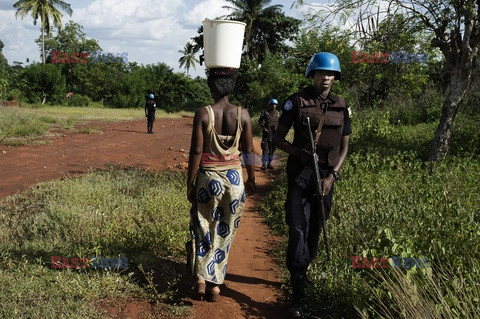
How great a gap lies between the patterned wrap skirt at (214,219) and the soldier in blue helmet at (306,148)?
44 centimetres

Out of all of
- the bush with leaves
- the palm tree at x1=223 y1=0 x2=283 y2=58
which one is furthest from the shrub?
the palm tree at x1=223 y1=0 x2=283 y2=58

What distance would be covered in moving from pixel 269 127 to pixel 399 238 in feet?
22.0

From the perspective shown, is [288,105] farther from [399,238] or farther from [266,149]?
[266,149]

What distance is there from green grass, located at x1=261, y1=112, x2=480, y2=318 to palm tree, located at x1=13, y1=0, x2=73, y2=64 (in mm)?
36434

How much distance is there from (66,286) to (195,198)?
3.99 ft

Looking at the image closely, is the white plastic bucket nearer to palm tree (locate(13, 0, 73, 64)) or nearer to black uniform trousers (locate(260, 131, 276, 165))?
black uniform trousers (locate(260, 131, 276, 165))

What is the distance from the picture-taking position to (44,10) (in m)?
37.4

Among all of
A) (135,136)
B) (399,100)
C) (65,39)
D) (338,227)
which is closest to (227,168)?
(338,227)

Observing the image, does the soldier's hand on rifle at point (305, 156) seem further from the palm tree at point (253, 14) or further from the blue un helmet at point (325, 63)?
the palm tree at point (253, 14)

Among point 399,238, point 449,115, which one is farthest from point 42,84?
point 399,238

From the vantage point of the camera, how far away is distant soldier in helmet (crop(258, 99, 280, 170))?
966cm

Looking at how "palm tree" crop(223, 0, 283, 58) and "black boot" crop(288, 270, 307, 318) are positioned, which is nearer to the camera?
"black boot" crop(288, 270, 307, 318)

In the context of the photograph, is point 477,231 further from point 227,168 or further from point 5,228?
point 5,228

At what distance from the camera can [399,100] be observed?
682 inches
